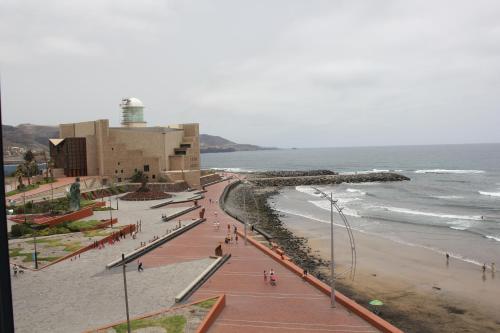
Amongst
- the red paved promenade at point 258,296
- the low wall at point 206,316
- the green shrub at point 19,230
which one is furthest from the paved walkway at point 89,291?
the green shrub at point 19,230

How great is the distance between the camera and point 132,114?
71812mm

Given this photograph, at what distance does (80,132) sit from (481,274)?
191 ft

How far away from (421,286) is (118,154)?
48.6m

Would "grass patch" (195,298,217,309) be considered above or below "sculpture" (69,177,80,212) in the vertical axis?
below

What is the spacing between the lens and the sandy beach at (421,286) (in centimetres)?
1911

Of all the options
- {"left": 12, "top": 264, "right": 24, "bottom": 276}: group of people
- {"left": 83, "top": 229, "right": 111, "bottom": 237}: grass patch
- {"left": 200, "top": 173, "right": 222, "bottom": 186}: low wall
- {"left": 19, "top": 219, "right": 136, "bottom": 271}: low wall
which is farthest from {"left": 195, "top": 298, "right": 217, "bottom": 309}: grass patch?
{"left": 200, "top": 173, "right": 222, "bottom": 186}: low wall

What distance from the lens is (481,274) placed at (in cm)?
2606

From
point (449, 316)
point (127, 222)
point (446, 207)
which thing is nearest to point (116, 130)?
point (127, 222)

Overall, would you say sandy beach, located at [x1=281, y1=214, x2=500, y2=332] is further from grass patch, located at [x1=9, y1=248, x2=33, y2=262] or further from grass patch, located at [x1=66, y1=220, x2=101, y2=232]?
grass patch, located at [x1=9, y1=248, x2=33, y2=262]

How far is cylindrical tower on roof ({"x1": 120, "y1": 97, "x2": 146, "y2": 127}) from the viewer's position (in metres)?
71.8

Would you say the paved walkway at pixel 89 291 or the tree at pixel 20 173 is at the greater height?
the tree at pixel 20 173

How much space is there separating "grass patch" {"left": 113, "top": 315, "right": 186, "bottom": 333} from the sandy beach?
9.99 m

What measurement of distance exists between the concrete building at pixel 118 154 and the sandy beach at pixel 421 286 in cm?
3440

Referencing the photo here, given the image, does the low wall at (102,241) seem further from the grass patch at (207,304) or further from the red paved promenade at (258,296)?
the grass patch at (207,304)
